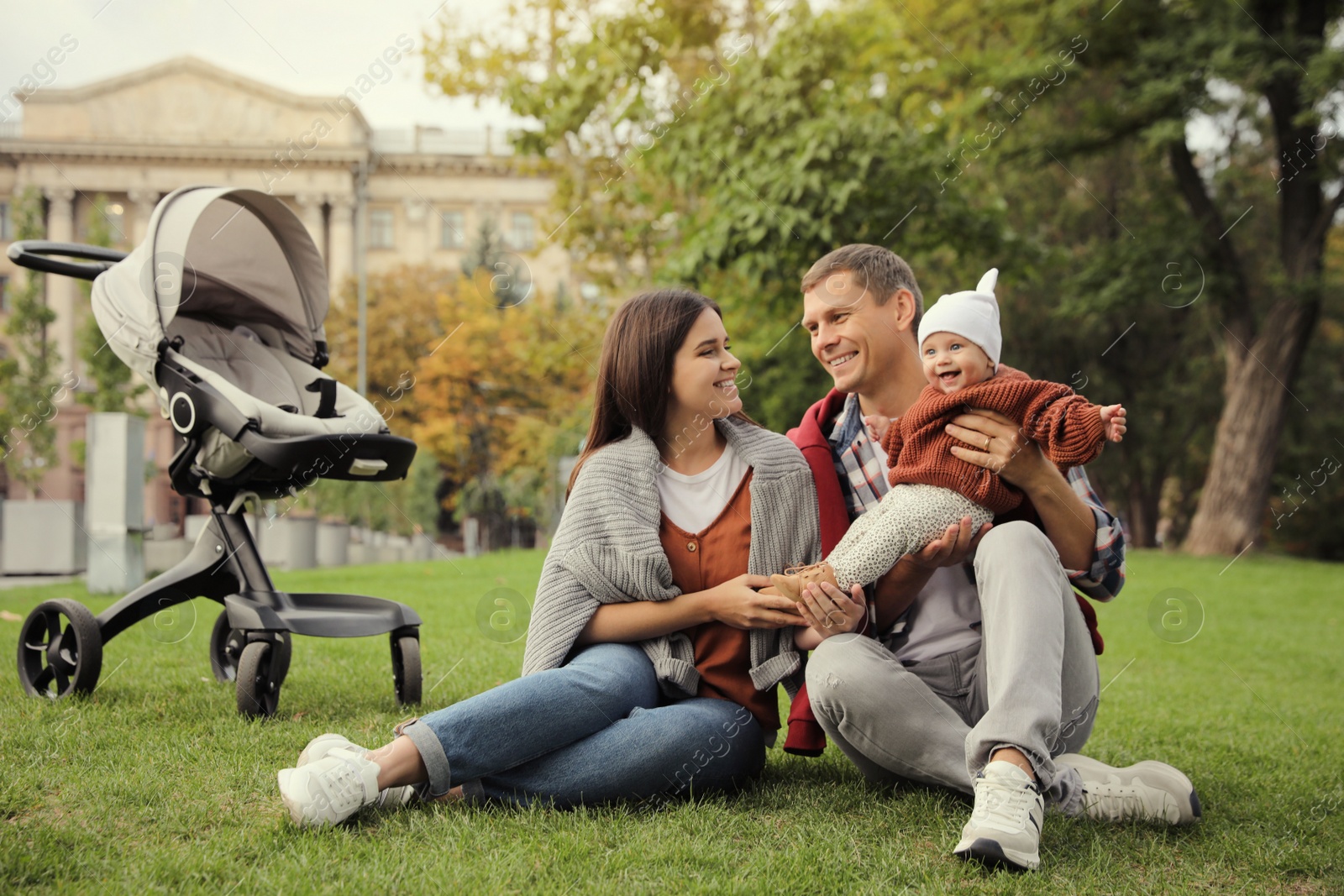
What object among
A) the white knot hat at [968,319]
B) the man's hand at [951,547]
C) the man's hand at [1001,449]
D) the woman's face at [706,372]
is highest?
the white knot hat at [968,319]

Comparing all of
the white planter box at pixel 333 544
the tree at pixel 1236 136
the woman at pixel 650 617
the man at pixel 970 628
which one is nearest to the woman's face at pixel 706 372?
the woman at pixel 650 617

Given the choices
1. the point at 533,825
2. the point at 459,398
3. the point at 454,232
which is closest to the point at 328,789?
the point at 533,825

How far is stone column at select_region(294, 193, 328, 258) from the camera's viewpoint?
35.8 metres

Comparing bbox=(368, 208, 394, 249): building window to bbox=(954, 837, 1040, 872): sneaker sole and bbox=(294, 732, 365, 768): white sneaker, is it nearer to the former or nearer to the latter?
bbox=(294, 732, 365, 768): white sneaker

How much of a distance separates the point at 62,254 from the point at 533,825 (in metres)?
3.12

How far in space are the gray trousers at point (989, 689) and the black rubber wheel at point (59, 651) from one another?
2.66m

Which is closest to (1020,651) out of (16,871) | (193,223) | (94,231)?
(16,871)

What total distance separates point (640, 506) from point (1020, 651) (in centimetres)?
98

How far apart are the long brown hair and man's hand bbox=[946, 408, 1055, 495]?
737 mm

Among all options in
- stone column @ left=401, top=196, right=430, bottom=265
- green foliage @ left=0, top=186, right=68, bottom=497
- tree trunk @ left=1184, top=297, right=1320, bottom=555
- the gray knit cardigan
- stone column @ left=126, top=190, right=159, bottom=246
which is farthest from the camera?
stone column @ left=401, top=196, right=430, bottom=265

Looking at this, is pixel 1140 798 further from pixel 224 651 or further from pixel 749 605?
pixel 224 651

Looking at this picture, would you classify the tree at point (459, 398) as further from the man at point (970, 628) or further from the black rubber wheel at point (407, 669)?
the man at point (970, 628)

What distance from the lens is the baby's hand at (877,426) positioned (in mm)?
2688

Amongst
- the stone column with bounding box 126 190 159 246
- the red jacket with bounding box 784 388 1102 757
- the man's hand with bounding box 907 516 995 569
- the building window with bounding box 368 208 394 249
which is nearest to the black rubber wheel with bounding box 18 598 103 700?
the red jacket with bounding box 784 388 1102 757
